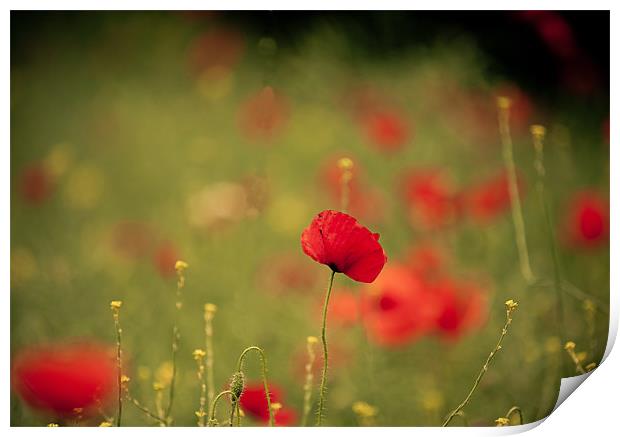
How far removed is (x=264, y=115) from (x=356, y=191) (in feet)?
0.71

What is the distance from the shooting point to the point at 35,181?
1.66 meters

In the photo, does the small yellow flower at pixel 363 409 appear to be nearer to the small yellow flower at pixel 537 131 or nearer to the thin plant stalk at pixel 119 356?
the thin plant stalk at pixel 119 356

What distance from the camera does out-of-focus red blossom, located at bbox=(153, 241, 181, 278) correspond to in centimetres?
170

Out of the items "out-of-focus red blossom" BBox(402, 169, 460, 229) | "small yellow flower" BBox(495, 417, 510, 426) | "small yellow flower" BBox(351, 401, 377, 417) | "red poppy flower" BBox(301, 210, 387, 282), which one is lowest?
"small yellow flower" BBox(495, 417, 510, 426)

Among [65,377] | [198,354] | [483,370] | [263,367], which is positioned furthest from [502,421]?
[65,377]

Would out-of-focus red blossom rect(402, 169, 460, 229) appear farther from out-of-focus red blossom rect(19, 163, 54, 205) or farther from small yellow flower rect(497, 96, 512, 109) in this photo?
out-of-focus red blossom rect(19, 163, 54, 205)

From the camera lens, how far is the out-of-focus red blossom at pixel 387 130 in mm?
1689

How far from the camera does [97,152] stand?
1675mm

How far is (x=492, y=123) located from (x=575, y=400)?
53 centimetres

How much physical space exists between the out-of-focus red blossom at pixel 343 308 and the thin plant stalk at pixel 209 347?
0.70 ft

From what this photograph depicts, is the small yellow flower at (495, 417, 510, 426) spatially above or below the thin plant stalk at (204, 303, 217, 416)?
below

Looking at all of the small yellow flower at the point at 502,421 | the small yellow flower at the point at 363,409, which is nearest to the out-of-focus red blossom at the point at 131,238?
the small yellow flower at the point at 363,409

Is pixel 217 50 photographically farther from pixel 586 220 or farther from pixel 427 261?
pixel 586 220

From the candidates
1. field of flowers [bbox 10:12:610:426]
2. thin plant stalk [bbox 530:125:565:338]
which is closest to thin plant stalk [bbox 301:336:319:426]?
field of flowers [bbox 10:12:610:426]
